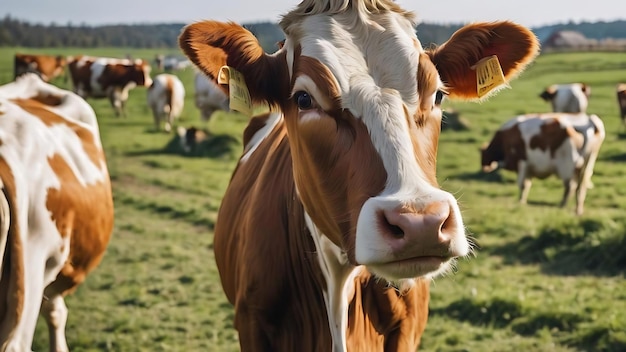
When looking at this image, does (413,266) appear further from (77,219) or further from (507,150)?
(507,150)

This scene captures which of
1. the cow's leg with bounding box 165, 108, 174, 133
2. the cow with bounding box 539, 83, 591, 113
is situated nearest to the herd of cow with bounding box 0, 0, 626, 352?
the cow's leg with bounding box 165, 108, 174, 133

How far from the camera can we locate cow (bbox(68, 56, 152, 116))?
76.7 ft

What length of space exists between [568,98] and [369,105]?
2010 cm

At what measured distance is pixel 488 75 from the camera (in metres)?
2.51

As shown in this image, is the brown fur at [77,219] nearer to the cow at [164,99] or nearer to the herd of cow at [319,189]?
the herd of cow at [319,189]

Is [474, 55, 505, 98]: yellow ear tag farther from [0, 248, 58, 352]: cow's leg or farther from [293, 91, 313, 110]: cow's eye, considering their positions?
[0, 248, 58, 352]: cow's leg

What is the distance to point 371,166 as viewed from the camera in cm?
201

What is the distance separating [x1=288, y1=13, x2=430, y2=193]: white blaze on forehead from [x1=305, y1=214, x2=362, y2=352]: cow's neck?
639mm

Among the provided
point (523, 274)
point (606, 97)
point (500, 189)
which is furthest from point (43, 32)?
point (523, 274)

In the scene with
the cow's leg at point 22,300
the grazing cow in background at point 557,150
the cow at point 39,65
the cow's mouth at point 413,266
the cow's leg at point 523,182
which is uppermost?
the cow's mouth at point 413,266

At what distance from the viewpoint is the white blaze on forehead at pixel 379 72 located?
1.99 meters

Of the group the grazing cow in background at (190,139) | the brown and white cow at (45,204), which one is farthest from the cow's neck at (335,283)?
the grazing cow in background at (190,139)

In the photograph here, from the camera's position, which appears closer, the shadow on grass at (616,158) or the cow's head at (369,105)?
the cow's head at (369,105)


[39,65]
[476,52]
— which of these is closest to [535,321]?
[476,52]
